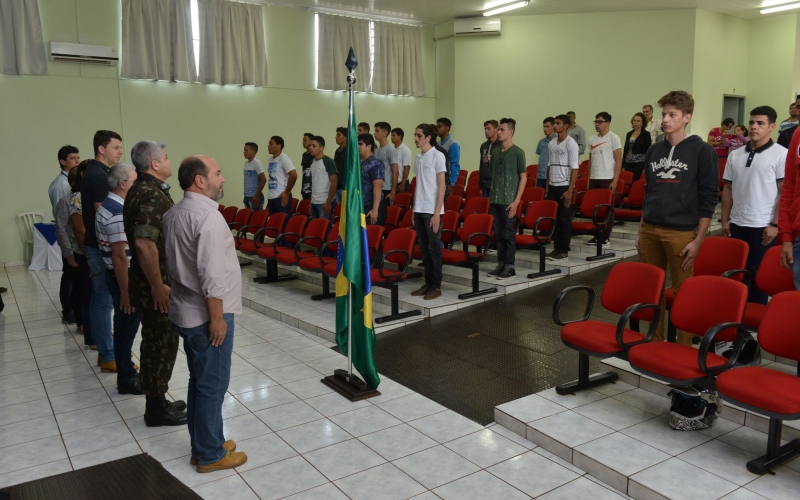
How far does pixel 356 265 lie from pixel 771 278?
2532 mm

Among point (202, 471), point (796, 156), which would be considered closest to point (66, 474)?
point (202, 471)

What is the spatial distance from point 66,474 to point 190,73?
27.4 feet

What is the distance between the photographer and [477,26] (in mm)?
11258

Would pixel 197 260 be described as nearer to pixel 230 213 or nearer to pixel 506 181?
pixel 506 181

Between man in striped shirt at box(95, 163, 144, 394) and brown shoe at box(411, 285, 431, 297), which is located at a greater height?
man in striped shirt at box(95, 163, 144, 394)

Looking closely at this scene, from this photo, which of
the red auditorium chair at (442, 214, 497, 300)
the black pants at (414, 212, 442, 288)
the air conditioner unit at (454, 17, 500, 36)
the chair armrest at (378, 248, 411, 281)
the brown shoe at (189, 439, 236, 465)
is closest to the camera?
the brown shoe at (189, 439, 236, 465)

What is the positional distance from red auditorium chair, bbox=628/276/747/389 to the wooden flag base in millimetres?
1580

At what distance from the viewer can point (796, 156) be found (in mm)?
3188

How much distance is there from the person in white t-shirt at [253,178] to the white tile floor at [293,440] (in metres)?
4.15

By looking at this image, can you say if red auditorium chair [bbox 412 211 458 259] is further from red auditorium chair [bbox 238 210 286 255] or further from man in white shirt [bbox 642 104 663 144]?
man in white shirt [bbox 642 104 663 144]

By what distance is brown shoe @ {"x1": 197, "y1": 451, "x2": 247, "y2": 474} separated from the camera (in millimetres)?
2828

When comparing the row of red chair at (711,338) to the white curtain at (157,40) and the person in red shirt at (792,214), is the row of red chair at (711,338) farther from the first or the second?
the white curtain at (157,40)

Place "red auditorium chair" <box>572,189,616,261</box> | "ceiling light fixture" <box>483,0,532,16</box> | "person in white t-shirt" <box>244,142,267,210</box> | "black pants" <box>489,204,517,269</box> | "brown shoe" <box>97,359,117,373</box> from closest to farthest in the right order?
"brown shoe" <box>97,359,117,373</box>, "black pants" <box>489,204,517,269</box>, "red auditorium chair" <box>572,189,616,261</box>, "person in white t-shirt" <box>244,142,267,210</box>, "ceiling light fixture" <box>483,0,532,16</box>

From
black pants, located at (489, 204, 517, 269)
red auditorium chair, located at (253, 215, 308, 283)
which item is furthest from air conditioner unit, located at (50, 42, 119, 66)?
black pants, located at (489, 204, 517, 269)
